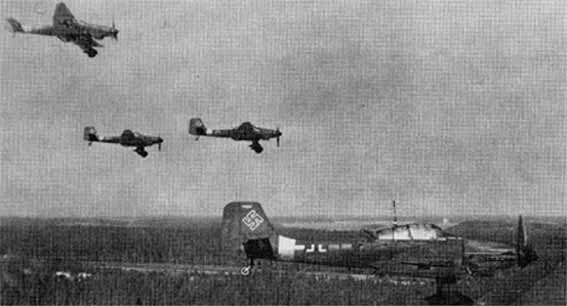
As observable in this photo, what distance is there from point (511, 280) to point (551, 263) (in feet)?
16.1

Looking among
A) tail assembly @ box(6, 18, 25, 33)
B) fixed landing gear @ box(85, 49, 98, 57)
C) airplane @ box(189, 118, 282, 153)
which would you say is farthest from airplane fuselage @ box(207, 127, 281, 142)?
tail assembly @ box(6, 18, 25, 33)

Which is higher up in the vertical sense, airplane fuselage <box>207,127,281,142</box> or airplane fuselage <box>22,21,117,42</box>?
airplane fuselage <box>22,21,117,42</box>

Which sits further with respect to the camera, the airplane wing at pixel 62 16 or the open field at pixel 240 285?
the airplane wing at pixel 62 16

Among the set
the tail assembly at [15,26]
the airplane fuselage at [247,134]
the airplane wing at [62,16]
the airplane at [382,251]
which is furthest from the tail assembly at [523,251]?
the tail assembly at [15,26]

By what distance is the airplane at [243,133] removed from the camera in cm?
3031

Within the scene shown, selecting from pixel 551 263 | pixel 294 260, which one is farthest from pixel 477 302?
pixel 551 263

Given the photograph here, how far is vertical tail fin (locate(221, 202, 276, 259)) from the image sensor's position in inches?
754

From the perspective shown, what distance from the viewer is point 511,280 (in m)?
22.4

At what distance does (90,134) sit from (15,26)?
10.0 metres

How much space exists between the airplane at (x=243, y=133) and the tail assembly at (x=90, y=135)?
5436mm

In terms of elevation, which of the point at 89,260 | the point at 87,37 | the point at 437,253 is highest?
the point at 87,37

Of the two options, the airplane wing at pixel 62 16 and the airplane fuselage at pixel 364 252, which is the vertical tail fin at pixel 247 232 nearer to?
the airplane fuselage at pixel 364 252

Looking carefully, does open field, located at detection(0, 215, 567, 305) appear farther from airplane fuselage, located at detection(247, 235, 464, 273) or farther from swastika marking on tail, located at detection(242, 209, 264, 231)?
swastika marking on tail, located at detection(242, 209, 264, 231)

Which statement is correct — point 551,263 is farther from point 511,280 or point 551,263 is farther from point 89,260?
point 89,260
